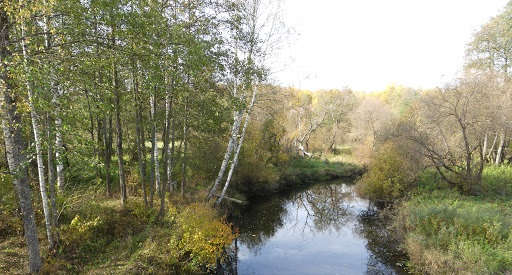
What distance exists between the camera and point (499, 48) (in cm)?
2095

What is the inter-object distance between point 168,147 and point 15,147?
528 cm

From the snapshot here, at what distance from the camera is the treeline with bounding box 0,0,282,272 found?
5441mm

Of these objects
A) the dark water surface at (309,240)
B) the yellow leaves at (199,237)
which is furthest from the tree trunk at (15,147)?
the dark water surface at (309,240)

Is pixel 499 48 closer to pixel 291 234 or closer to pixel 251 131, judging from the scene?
pixel 251 131

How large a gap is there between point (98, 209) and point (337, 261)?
31.5ft

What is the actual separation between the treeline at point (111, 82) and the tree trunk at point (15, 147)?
24 mm

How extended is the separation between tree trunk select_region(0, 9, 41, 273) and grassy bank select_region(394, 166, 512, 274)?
460 inches

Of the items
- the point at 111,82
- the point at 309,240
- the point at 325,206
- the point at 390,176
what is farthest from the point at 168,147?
the point at 390,176

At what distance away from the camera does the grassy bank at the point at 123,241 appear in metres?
7.63

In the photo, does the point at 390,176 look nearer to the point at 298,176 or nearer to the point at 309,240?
the point at 309,240

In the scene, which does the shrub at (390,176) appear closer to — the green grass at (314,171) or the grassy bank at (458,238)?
the grassy bank at (458,238)

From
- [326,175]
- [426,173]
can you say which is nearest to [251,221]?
[426,173]

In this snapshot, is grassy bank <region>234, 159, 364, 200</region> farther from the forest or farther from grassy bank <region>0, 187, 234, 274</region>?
grassy bank <region>0, 187, 234, 274</region>

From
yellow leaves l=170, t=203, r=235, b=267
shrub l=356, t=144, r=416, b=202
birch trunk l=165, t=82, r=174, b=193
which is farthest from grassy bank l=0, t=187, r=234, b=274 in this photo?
shrub l=356, t=144, r=416, b=202
